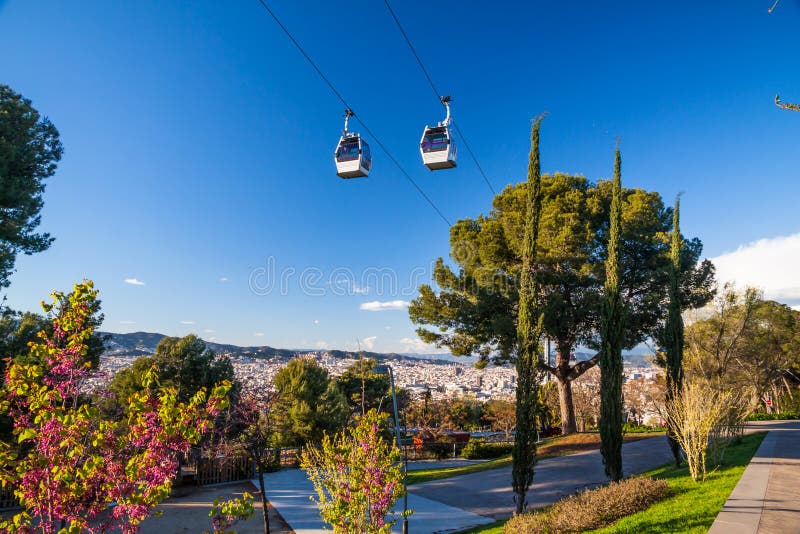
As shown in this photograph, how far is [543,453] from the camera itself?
18172 millimetres

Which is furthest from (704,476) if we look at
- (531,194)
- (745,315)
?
(745,315)

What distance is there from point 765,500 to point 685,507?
1758mm

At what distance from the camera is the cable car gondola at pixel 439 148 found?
29.6 feet

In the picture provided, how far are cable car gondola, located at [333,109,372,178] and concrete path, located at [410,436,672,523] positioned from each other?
9.39 metres

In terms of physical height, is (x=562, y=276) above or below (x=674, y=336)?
above

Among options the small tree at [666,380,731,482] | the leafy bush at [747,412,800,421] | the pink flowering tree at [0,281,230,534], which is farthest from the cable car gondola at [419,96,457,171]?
the leafy bush at [747,412,800,421]

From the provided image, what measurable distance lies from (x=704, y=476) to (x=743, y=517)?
136 inches

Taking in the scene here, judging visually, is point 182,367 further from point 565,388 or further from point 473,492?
point 565,388

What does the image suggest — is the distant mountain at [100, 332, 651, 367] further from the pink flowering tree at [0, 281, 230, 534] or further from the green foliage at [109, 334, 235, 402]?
the pink flowering tree at [0, 281, 230, 534]

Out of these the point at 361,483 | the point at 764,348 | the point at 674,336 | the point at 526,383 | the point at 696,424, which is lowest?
the point at 696,424

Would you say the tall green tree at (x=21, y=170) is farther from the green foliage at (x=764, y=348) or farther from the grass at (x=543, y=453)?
the green foliage at (x=764, y=348)

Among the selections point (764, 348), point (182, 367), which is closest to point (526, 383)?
point (182, 367)

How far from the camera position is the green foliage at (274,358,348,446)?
21062 millimetres

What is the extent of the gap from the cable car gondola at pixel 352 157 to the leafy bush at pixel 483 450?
17.6 m
